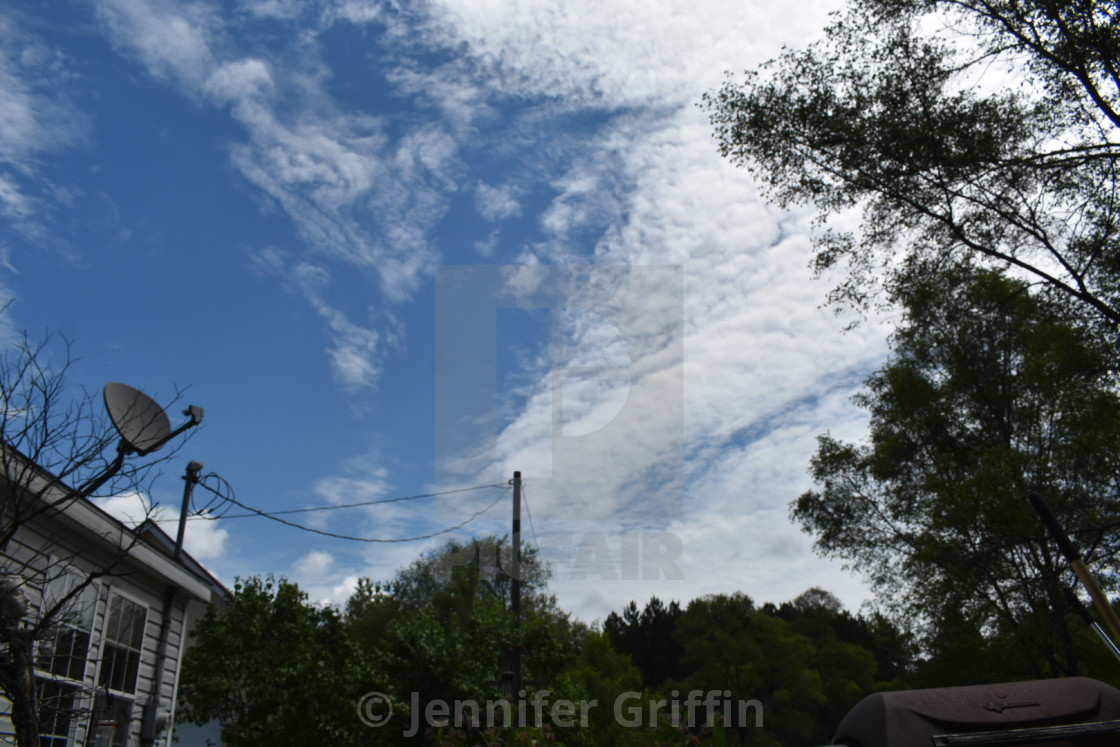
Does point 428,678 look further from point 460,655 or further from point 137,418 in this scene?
point 137,418

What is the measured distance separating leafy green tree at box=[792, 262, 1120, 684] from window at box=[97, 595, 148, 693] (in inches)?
419

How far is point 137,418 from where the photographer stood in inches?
275

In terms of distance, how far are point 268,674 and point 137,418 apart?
9.58 metres

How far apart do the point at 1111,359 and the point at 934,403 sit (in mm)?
7537

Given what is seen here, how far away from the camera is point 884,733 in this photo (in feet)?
9.93

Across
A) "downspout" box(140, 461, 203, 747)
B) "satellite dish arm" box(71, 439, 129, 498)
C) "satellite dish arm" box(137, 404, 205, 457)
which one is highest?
"satellite dish arm" box(137, 404, 205, 457)

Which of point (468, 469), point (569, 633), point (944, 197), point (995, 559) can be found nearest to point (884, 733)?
point (944, 197)

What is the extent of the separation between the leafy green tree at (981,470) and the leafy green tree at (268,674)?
36.0 ft

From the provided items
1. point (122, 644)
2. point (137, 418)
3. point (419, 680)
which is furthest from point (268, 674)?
point (137, 418)

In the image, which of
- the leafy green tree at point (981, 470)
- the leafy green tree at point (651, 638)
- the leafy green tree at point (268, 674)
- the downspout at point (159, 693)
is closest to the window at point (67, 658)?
the downspout at point (159, 693)

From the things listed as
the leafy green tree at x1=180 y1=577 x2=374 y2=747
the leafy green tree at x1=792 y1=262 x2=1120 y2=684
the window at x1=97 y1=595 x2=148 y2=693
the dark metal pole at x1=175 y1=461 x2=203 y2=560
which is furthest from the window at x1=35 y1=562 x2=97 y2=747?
the leafy green tree at x1=792 y1=262 x2=1120 y2=684

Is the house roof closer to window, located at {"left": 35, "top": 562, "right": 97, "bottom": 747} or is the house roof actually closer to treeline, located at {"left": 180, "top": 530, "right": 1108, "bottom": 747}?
window, located at {"left": 35, "top": 562, "right": 97, "bottom": 747}

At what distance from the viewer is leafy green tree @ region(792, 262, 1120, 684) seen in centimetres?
1201

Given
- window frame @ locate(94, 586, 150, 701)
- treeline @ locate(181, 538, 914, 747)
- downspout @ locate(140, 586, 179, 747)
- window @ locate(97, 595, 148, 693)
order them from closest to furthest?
window frame @ locate(94, 586, 150, 701) → window @ locate(97, 595, 148, 693) → downspout @ locate(140, 586, 179, 747) → treeline @ locate(181, 538, 914, 747)
